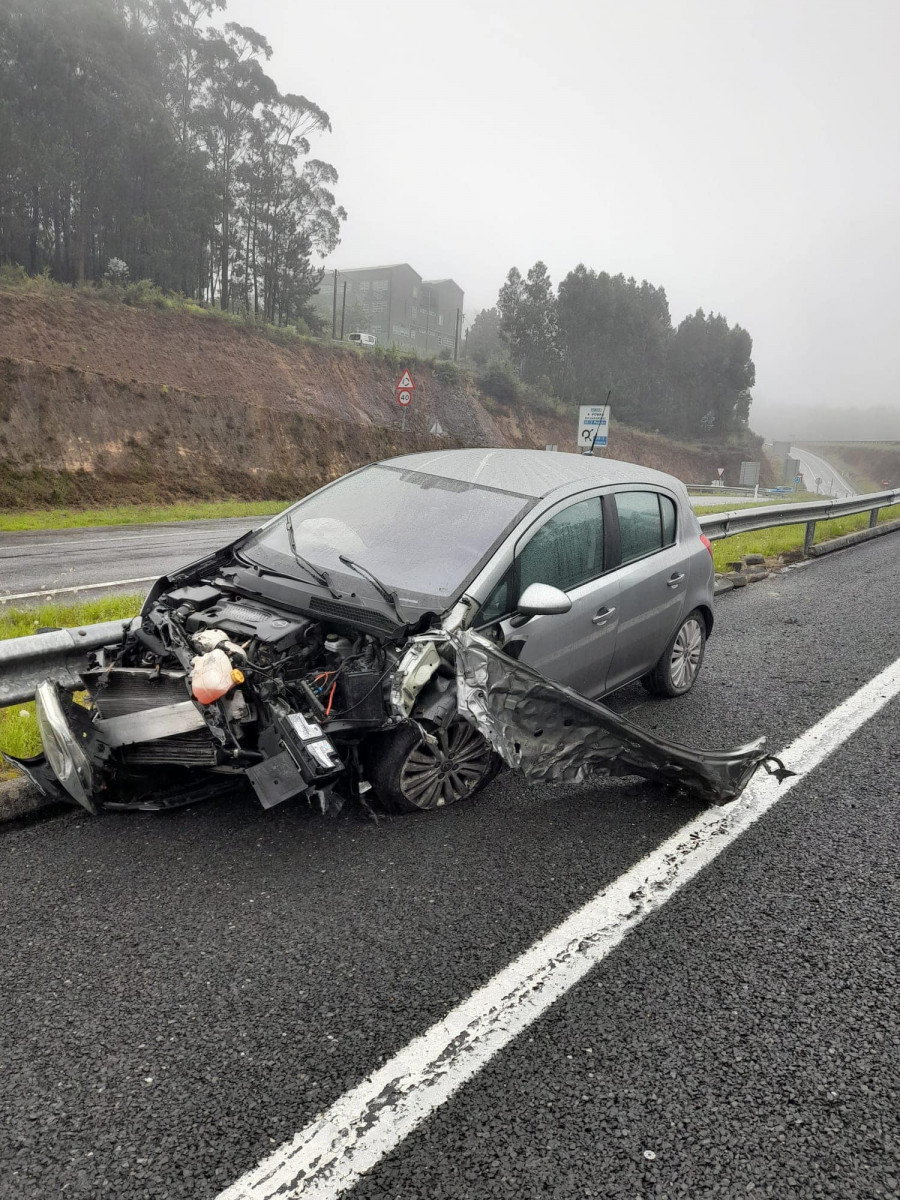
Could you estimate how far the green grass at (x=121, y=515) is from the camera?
17.3m

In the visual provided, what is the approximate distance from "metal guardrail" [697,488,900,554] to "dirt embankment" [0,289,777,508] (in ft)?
60.5

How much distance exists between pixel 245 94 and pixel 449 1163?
5383 centimetres

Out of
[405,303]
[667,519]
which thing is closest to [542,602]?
[667,519]

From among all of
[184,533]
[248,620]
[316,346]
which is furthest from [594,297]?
[248,620]

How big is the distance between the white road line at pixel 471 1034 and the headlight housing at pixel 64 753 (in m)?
1.71

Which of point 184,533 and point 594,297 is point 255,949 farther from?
point 594,297

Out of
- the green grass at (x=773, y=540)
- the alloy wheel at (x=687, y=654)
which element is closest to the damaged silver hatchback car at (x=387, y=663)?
the alloy wheel at (x=687, y=654)

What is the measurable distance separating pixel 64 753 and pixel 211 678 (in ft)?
2.12

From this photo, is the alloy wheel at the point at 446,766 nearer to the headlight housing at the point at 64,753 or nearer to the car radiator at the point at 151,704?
the car radiator at the point at 151,704

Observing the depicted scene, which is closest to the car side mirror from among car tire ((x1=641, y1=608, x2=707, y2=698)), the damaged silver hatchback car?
the damaged silver hatchback car

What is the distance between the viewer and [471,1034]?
8.04ft

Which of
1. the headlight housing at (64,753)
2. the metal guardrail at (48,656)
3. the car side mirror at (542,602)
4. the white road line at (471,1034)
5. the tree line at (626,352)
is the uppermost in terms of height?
the tree line at (626,352)

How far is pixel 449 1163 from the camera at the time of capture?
2002 millimetres

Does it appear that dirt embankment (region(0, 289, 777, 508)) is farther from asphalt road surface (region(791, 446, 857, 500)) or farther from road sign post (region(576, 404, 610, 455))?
asphalt road surface (region(791, 446, 857, 500))
